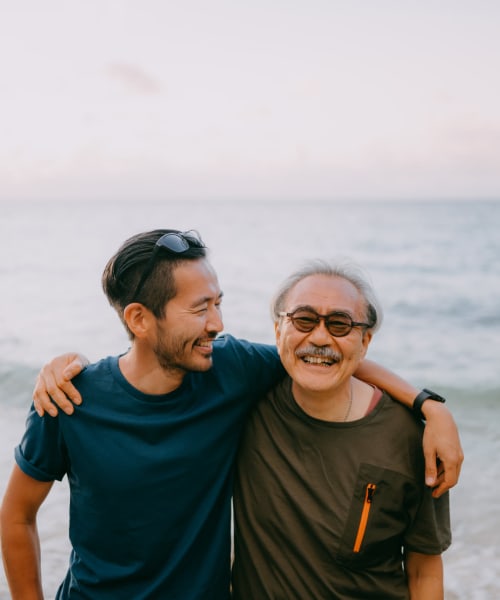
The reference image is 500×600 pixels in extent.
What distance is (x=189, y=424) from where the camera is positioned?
2.89 metres

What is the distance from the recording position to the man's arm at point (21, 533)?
2861mm

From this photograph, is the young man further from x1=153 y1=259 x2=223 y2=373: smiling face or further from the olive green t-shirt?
the olive green t-shirt

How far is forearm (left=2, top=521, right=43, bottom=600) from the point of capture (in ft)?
9.49

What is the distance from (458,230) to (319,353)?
5548cm

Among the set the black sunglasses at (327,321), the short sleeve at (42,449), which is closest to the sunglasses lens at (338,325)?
the black sunglasses at (327,321)

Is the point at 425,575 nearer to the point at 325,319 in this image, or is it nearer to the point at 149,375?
the point at 325,319

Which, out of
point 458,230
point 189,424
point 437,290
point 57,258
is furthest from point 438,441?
point 458,230

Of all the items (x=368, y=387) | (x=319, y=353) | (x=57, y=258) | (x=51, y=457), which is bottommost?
(x=57, y=258)

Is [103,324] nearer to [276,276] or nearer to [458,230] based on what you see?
[276,276]

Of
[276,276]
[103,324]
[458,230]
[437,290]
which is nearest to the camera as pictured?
[103,324]

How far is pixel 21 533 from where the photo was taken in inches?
114

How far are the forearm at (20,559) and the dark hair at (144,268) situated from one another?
3.61 feet

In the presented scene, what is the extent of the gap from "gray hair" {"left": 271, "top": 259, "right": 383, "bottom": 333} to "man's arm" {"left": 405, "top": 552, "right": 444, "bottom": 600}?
1.07 m

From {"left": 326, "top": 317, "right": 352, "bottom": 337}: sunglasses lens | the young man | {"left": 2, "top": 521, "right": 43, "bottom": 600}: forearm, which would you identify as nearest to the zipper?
the young man
